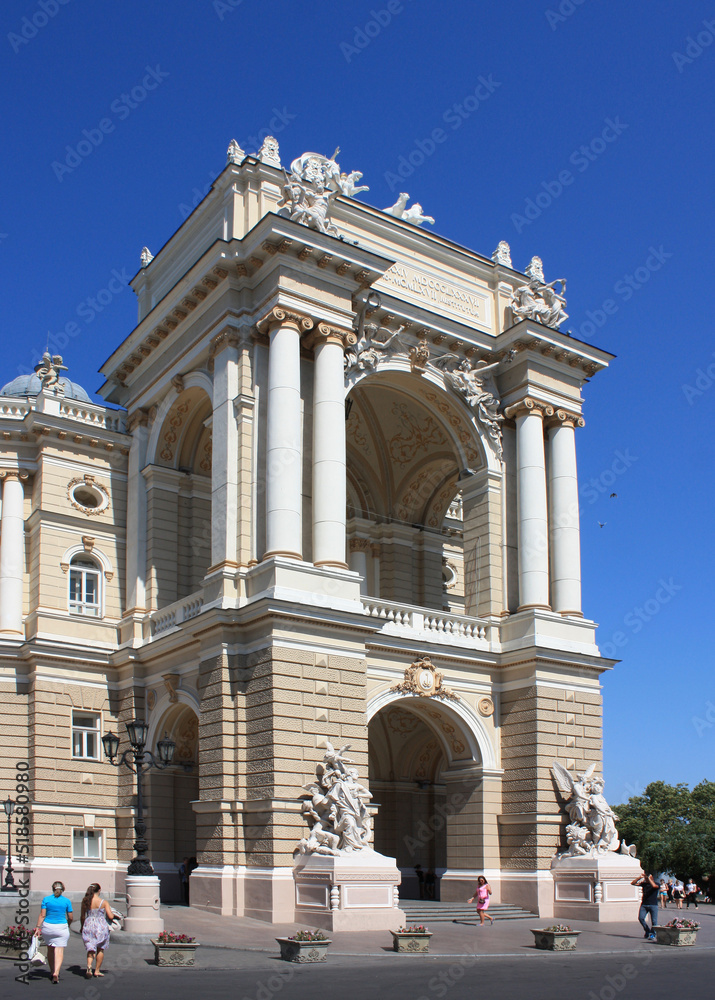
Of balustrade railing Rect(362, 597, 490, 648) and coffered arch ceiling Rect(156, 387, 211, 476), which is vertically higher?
coffered arch ceiling Rect(156, 387, 211, 476)

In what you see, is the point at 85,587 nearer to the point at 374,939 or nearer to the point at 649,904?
the point at 374,939

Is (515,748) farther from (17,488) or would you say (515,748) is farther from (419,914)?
(17,488)

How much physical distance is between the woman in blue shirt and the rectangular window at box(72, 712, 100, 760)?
1509 cm

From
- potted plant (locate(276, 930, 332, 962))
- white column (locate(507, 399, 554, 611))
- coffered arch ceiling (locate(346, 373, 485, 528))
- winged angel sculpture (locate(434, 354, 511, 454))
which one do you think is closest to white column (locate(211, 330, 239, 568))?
winged angel sculpture (locate(434, 354, 511, 454))

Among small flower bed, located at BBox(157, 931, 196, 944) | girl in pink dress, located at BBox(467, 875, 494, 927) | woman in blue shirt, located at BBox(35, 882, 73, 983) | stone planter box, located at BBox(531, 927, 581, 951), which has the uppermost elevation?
woman in blue shirt, located at BBox(35, 882, 73, 983)

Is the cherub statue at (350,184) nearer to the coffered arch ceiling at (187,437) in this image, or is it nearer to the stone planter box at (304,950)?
the coffered arch ceiling at (187,437)

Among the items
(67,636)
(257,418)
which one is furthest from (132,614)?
(257,418)

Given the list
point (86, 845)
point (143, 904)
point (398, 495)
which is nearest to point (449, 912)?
point (143, 904)

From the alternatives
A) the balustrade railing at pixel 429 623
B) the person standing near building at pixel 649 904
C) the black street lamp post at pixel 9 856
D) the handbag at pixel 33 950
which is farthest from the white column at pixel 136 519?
the person standing near building at pixel 649 904

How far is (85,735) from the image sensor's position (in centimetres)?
3231

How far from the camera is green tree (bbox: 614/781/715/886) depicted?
70.1 m

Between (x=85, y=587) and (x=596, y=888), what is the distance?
17.4 meters

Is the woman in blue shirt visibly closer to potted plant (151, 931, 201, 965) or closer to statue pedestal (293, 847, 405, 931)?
potted plant (151, 931, 201, 965)

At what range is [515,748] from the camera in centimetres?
3062
